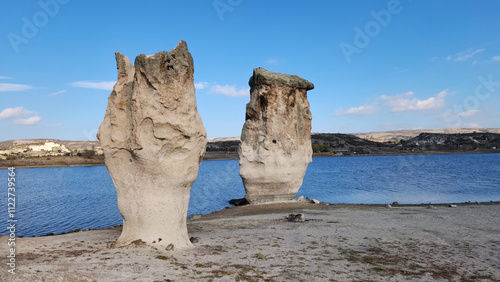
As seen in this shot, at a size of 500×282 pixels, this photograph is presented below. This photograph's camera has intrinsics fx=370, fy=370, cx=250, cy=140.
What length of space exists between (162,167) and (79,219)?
45.5 ft

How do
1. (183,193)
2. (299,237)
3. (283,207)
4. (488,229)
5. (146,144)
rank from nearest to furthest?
(146,144)
(183,193)
(299,237)
(488,229)
(283,207)

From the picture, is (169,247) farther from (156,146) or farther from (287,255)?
(287,255)

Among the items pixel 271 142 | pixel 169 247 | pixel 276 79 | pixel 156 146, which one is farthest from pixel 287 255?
pixel 276 79

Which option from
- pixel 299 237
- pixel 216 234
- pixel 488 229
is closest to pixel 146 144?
pixel 216 234

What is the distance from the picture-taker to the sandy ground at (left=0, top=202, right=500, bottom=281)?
691 cm

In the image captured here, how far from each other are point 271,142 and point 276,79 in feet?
11.7

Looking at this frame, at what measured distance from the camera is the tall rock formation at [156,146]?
8922 mm

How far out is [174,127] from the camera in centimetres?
901

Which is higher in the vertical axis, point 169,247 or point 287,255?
point 169,247

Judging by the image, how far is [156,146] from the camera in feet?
29.1

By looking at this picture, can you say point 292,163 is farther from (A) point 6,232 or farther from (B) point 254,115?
(A) point 6,232

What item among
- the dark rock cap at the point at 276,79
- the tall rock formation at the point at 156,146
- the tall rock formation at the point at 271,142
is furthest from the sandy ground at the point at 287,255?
the dark rock cap at the point at 276,79

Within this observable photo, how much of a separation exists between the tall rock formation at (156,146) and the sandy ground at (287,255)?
69 centimetres

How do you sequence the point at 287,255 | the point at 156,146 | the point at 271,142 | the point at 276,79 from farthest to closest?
the point at 271,142 < the point at 276,79 < the point at 156,146 < the point at 287,255
